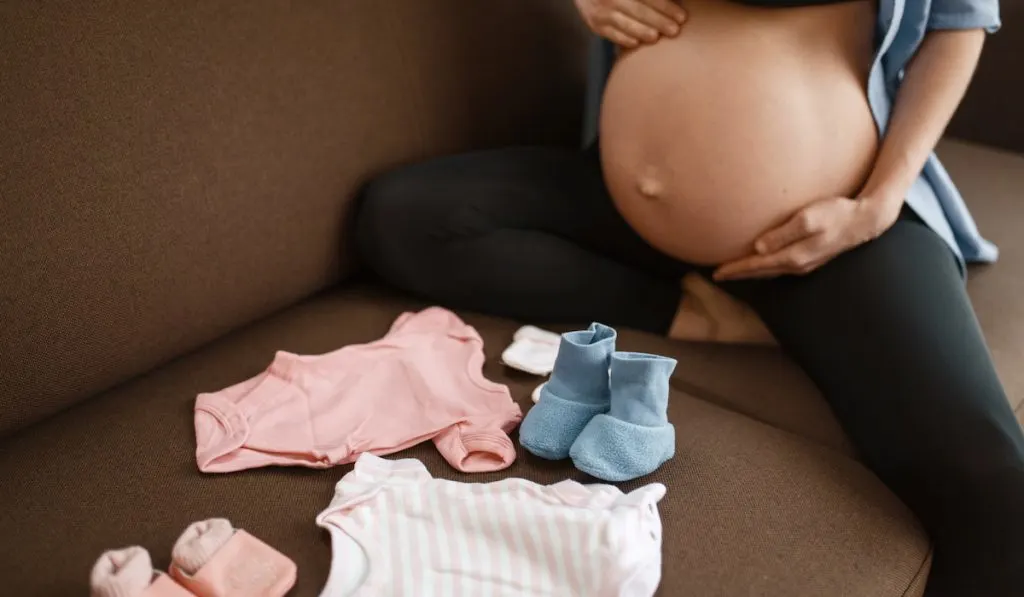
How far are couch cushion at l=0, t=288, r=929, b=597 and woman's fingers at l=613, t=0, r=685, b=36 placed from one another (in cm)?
46

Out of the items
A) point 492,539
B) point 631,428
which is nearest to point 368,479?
point 492,539

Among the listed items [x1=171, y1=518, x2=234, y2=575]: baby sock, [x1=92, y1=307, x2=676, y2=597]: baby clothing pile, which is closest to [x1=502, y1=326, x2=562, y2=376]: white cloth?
[x1=92, y1=307, x2=676, y2=597]: baby clothing pile

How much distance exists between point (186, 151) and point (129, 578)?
49 cm

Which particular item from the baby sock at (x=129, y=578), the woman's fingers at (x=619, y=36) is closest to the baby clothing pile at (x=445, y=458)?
the baby sock at (x=129, y=578)

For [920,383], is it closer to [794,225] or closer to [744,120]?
[794,225]

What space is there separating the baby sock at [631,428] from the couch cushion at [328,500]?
2 centimetres

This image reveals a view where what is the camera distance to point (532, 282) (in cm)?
108

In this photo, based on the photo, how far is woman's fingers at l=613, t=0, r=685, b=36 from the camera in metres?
1.02

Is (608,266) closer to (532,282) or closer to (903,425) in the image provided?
(532,282)

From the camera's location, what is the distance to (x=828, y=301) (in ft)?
3.10

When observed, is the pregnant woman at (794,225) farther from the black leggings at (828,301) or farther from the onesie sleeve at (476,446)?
the onesie sleeve at (476,446)

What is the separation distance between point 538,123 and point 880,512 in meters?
0.82

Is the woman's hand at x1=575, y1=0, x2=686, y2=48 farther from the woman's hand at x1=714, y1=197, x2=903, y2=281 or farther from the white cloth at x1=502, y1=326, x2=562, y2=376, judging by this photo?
the white cloth at x1=502, y1=326, x2=562, y2=376

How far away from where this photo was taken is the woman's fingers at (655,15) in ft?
3.35
